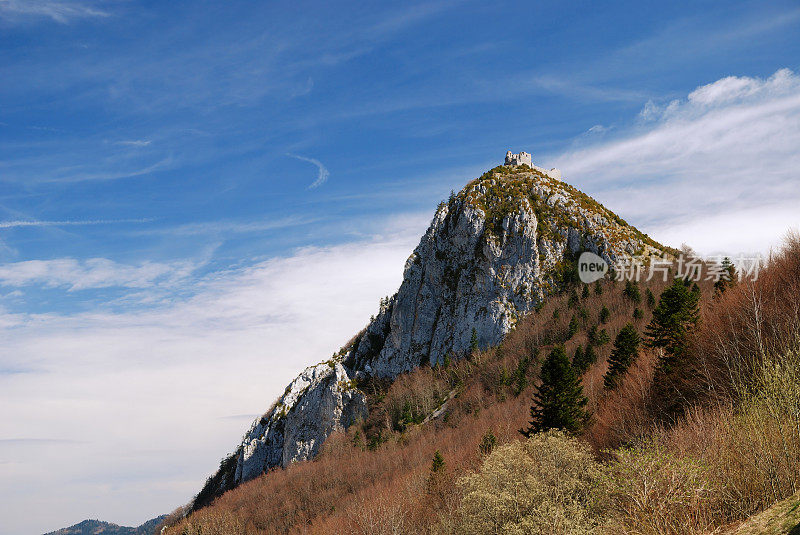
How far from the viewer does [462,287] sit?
13100 centimetres

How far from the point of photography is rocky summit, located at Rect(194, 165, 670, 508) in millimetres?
122562

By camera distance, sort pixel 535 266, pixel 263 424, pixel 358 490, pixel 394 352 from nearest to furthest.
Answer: pixel 358 490 → pixel 535 266 → pixel 394 352 → pixel 263 424

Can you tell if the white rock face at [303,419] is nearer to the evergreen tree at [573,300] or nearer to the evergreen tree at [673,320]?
the evergreen tree at [573,300]

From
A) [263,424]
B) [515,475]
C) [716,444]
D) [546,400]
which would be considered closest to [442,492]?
[546,400]

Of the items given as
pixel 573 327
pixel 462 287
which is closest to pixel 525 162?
pixel 462 287

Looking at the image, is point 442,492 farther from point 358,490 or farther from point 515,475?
point 358,490

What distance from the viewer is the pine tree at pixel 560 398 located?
139 feet

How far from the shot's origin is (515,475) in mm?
28734

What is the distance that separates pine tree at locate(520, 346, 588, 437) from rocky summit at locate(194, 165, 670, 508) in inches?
3000

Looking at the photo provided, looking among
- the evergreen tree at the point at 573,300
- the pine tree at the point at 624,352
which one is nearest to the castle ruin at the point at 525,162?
the evergreen tree at the point at 573,300

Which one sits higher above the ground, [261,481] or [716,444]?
[716,444]

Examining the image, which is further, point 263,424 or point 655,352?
point 263,424

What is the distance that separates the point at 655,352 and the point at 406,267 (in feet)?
329

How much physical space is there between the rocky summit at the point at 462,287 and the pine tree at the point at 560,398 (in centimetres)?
7619
